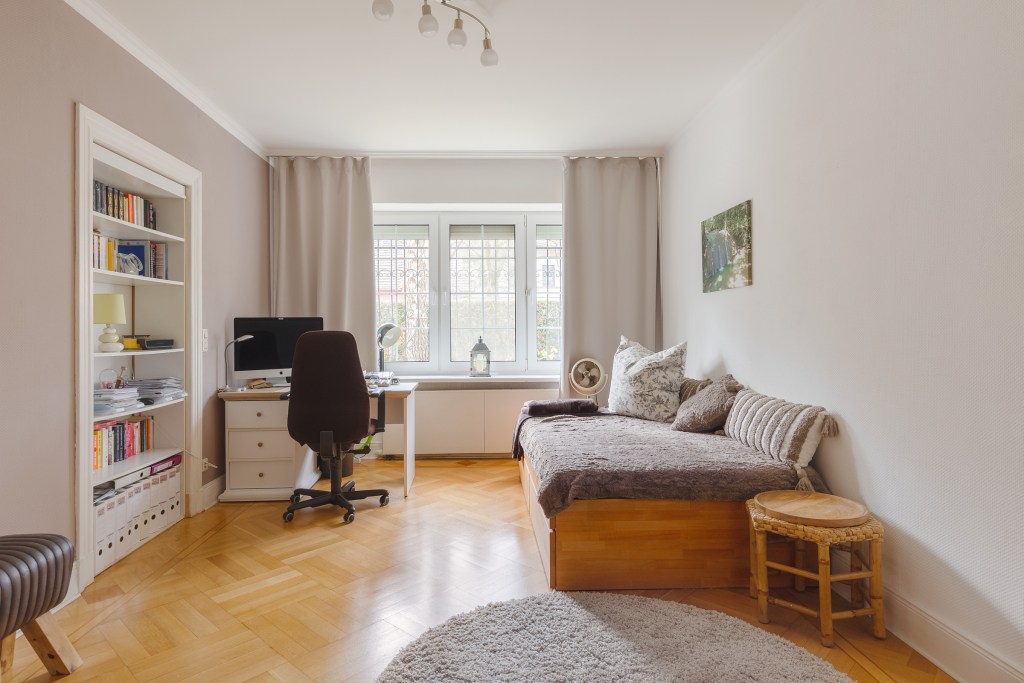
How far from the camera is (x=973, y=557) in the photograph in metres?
1.62

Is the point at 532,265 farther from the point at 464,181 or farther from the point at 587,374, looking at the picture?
the point at 587,374

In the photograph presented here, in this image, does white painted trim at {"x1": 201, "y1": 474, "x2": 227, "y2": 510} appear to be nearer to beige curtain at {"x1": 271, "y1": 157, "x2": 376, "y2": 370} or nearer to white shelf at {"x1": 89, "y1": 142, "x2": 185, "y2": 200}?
beige curtain at {"x1": 271, "y1": 157, "x2": 376, "y2": 370}

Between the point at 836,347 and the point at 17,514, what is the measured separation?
10.6 ft

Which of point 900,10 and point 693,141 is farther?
point 693,141

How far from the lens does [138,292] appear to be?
124 inches

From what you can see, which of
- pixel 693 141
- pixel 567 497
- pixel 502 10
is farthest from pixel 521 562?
pixel 693 141

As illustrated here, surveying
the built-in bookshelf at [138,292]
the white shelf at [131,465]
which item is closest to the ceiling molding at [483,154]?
the built-in bookshelf at [138,292]

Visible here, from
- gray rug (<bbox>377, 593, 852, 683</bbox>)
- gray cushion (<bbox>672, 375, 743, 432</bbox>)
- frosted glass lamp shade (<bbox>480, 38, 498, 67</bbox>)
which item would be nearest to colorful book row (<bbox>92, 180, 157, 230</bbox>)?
frosted glass lamp shade (<bbox>480, 38, 498, 67</bbox>)

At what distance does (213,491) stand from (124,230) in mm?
1677

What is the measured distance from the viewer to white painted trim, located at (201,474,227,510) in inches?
132

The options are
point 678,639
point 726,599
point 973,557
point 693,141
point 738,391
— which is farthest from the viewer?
point 693,141

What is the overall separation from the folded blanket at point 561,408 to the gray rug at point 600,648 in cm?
159

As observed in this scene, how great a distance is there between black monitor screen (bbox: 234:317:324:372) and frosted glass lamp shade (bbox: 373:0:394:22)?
2.08 m

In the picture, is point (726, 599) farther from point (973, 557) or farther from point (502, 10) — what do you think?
point (502, 10)
